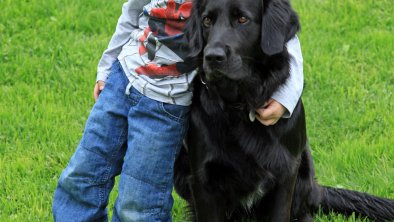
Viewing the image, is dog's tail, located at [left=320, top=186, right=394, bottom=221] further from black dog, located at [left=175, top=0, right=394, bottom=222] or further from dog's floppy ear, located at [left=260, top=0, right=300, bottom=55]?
dog's floppy ear, located at [left=260, top=0, right=300, bottom=55]

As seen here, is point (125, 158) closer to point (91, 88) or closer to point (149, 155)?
point (149, 155)

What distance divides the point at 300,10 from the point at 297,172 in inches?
120

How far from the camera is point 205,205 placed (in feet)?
11.7

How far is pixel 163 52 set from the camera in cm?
352

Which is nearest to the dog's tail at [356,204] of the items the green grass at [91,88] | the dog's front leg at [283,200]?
the green grass at [91,88]

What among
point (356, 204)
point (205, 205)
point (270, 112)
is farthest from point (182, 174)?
point (356, 204)

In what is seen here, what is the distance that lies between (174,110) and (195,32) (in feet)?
1.37

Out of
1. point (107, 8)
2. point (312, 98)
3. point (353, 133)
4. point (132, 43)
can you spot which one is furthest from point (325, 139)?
point (107, 8)

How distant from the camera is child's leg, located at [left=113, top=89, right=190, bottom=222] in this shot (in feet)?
11.6

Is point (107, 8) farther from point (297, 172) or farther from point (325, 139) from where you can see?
point (297, 172)

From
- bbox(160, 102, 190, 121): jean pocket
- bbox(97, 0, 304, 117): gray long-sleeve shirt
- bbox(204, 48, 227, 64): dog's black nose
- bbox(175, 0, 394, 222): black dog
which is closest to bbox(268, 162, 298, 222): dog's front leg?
bbox(175, 0, 394, 222): black dog

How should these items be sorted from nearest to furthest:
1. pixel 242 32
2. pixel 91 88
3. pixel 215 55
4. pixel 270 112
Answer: pixel 215 55 < pixel 242 32 < pixel 270 112 < pixel 91 88

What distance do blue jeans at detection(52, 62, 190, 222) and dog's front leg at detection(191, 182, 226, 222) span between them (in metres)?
0.16

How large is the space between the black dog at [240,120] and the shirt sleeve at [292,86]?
0.03 meters
